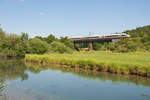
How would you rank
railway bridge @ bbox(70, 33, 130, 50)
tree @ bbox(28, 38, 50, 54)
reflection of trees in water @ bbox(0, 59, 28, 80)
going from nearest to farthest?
reflection of trees in water @ bbox(0, 59, 28, 80) < tree @ bbox(28, 38, 50, 54) < railway bridge @ bbox(70, 33, 130, 50)

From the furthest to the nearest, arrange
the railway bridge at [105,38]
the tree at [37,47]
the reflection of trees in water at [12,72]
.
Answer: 1. the railway bridge at [105,38]
2. the tree at [37,47]
3. the reflection of trees in water at [12,72]

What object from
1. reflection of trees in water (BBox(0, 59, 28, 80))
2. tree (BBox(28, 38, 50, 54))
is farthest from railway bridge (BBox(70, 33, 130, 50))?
reflection of trees in water (BBox(0, 59, 28, 80))

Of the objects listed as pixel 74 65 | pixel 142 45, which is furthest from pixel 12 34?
pixel 142 45

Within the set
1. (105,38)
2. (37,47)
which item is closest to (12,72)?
(37,47)

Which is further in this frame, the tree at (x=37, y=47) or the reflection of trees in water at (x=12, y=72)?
the tree at (x=37, y=47)

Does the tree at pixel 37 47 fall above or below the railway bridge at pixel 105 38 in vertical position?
below

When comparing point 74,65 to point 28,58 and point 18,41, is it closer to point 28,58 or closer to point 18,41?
point 28,58

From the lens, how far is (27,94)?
488 inches

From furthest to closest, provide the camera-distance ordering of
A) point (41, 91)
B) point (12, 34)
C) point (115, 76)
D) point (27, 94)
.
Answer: point (12, 34) → point (115, 76) → point (41, 91) → point (27, 94)

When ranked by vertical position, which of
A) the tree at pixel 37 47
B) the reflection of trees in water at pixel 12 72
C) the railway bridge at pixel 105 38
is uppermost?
the railway bridge at pixel 105 38

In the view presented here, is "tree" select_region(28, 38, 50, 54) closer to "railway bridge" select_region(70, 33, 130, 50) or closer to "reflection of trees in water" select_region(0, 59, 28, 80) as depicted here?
"reflection of trees in water" select_region(0, 59, 28, 80)

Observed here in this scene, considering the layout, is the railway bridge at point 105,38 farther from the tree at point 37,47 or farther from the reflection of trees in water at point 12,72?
the reflection of trees in water at point 12,72

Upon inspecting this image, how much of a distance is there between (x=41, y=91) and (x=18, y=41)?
1385 inches

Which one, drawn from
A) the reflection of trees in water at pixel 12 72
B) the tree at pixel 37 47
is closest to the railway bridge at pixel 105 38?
the tree at pixel 37 47
